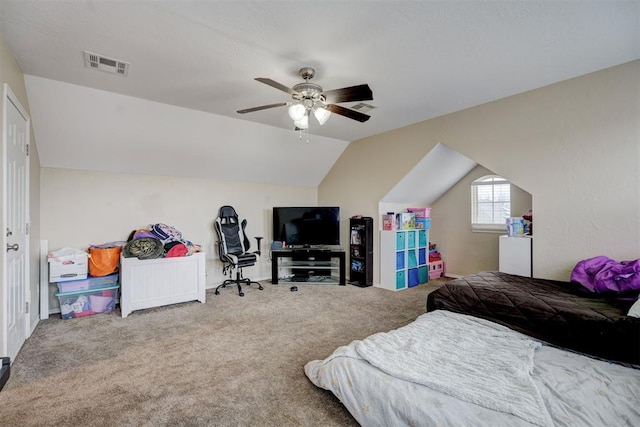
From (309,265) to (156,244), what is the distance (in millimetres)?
2553

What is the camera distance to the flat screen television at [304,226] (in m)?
5.29

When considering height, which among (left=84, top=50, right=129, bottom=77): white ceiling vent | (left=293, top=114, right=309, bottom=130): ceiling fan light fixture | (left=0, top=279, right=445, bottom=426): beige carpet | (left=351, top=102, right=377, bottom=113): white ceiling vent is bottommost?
(left=0, top=279, right=445, bottom=426): beige carpet

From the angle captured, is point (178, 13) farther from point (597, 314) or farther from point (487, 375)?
point (597, 314)

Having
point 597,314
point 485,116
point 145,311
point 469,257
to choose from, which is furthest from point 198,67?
point 469,257

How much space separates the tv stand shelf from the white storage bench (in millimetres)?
1418

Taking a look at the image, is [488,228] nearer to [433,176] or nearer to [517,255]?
[433,176]

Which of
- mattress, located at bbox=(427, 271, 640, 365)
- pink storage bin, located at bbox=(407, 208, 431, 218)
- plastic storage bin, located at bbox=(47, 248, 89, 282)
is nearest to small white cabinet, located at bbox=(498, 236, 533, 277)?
mattress, located at bbox=(427, 271, 640, 365)

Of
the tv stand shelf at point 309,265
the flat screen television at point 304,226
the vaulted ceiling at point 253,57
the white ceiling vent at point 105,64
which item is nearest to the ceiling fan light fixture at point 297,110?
the vaulted ceiling at point 253,57

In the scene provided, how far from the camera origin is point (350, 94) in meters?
2.32

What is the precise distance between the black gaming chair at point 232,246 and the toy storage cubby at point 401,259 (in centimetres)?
201

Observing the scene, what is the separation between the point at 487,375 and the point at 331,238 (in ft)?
12.4

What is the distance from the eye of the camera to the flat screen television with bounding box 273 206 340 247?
17.3ft

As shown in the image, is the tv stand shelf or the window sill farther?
the tv stand shelf

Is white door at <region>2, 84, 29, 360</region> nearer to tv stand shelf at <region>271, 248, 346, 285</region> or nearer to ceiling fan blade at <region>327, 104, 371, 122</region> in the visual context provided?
ceiling fan blade at <region>327, 104, 371, 122</region>
